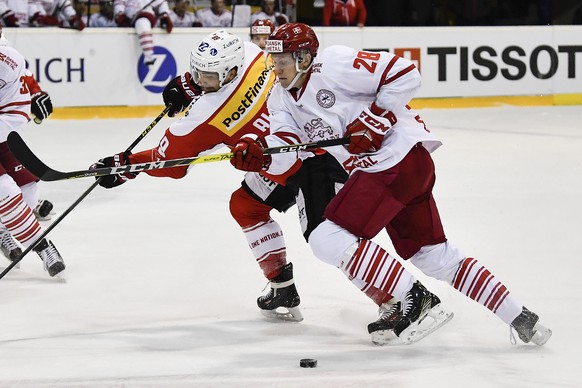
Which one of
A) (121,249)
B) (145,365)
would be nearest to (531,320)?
(145,365)

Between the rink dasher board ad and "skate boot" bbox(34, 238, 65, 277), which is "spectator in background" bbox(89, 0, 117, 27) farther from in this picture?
"skate boot" bbox(34, 238, 65, 277)

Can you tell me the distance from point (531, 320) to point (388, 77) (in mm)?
849

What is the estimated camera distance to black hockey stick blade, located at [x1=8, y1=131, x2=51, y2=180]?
3453mm

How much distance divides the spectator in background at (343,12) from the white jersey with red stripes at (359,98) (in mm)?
7195

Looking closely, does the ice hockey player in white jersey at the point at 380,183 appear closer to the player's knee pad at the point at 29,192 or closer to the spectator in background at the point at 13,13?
the player's knee pad at the point at 29,192

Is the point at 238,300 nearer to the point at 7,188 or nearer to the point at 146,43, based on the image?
the point at 7,188

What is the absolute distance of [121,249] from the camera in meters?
4.96

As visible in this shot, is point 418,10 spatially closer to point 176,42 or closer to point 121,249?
point 176,42

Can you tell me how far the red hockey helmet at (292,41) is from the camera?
11.0 feet

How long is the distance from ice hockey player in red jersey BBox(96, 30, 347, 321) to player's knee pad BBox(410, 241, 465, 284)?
0.38m

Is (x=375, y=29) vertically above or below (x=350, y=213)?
below

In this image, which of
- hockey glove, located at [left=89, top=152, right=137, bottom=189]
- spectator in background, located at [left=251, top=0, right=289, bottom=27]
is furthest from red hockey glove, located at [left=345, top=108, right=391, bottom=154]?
spectator in background, located at [left=251, top=0, right=289, bottom=27]

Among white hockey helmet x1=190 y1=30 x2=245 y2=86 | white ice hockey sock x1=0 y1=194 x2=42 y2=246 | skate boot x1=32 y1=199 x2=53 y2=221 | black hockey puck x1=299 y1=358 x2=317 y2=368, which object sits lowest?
skate boot x1=32 y1=199 x2=53 y2=221

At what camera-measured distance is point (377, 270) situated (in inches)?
128
